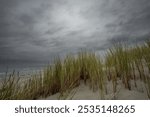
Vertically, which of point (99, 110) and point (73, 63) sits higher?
point (73, 63)

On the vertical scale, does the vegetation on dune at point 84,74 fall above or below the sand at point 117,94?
above

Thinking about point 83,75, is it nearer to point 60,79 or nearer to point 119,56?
point 60,79

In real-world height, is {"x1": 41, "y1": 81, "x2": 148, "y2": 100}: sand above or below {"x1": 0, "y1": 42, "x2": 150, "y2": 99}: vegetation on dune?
below

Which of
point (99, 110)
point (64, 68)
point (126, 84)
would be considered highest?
point (64, 68)

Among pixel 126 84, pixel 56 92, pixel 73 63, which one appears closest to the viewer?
pixel 126 84

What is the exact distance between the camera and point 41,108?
1.66 meters

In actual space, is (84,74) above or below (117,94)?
above

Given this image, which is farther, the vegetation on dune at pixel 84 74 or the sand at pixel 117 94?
the vegetation on dune at pixel 84 74

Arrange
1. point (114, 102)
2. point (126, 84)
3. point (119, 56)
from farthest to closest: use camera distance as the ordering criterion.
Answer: point (119, 56)
point (126, 84)
point (114, 102)

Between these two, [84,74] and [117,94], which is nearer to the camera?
[117,94]

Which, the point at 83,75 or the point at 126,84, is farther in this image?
the point at 83,75

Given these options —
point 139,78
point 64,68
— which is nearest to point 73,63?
point 64,68

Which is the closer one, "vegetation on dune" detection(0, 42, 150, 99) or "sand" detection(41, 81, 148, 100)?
"sand" detection(41, 81, 148, 100)

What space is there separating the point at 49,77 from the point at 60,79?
0.19 metres
